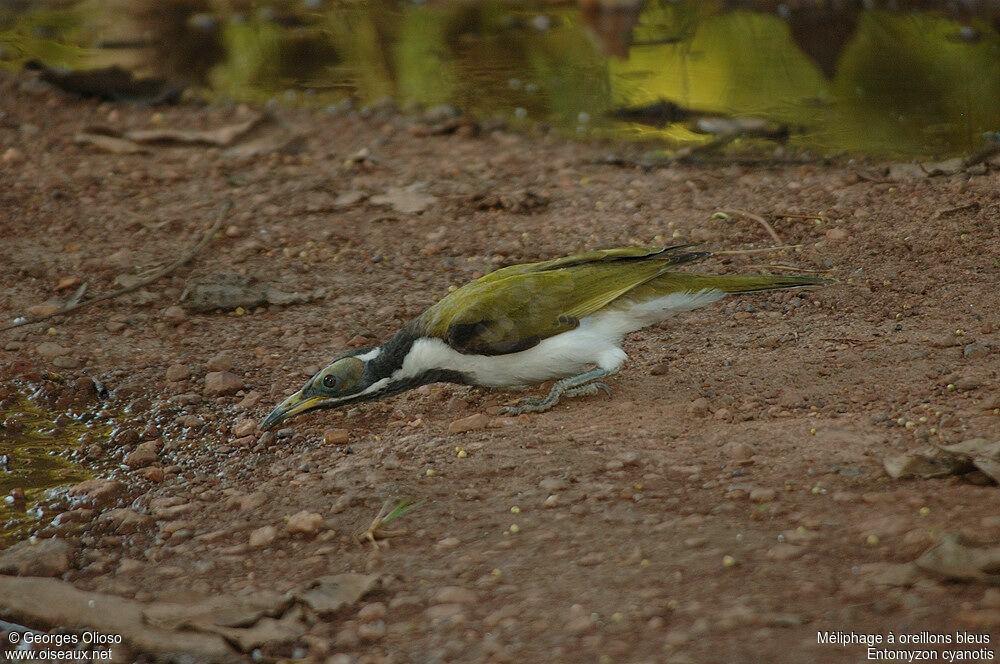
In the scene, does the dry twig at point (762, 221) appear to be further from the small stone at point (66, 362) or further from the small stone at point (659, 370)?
the small stone at point (66, 362)

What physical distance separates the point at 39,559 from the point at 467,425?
5.64ft

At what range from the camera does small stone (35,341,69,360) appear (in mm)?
5418

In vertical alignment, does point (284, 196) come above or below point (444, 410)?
above

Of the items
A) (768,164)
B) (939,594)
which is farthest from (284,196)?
(939,594)

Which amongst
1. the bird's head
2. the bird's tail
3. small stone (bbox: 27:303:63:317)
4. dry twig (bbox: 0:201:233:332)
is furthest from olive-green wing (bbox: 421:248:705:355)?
small stone (bbox: 27:303:63:317)

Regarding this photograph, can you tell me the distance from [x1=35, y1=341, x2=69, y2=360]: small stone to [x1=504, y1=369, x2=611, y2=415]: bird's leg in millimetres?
2316

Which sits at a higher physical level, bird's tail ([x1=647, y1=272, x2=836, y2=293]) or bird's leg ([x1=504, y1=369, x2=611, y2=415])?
bird's tail ([x1=647, y1=272, x2=836, y2=293])

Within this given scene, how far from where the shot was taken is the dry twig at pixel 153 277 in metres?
5.72

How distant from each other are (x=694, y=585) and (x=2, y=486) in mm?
2917

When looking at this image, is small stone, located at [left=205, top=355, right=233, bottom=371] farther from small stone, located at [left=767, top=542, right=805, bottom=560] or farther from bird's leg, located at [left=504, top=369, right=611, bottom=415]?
A: small stone, located at [left=767, top=542, right=805, bottom=560]

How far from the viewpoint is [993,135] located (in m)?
7.69

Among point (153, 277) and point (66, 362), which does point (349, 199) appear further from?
point (66, 362)

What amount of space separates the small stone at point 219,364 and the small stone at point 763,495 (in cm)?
281

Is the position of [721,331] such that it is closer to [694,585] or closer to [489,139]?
[694,585]
